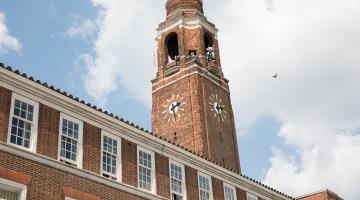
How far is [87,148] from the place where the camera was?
945 inches

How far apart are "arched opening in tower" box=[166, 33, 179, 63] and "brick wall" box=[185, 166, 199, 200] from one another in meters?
30.1

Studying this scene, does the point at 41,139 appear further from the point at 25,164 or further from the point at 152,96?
the point at 152,96

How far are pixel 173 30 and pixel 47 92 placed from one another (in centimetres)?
3566

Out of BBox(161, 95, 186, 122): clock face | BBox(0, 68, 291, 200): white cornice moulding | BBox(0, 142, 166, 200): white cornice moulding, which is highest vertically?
BBox(161, 95, 186, 122): clock face

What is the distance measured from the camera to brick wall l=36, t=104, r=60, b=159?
22.2 m

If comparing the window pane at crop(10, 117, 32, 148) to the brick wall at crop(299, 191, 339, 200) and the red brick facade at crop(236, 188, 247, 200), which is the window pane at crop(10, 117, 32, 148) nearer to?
the red brick facade at crop(236, 188, 247, 200)

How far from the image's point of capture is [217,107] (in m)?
54.6

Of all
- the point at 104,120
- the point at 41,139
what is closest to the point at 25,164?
the point at 41,139

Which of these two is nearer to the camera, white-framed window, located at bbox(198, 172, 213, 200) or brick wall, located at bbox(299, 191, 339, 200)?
white-framed window, located at bbox(198, 172, 213, 200)

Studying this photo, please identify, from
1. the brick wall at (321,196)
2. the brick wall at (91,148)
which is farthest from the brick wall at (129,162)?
the brick wall at (321,196)

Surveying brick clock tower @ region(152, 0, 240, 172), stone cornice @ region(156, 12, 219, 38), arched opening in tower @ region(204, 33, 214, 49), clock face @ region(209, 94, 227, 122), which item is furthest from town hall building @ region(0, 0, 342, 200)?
stone cornice @ region(156, 12, 219, 38)

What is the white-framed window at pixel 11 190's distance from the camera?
67.1 ft

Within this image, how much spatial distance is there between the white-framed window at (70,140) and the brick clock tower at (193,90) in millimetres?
26252

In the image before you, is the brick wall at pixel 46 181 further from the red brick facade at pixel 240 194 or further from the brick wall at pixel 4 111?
the red brick facade at pixel 240 194
